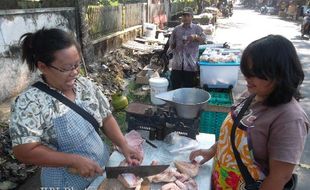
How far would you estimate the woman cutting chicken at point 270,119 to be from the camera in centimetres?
140

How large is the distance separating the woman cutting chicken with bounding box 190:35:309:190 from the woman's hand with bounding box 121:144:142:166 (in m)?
0.71

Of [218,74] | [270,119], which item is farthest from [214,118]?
[270,119]

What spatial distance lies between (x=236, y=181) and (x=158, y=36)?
10745mm

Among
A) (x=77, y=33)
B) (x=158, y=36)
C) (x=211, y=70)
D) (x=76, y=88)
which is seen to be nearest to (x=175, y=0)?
(x=158, y=36)

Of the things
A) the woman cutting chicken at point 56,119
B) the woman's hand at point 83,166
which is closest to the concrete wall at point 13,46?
the woman cutting chicken at point 56,119

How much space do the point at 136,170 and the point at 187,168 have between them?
1.26 ft

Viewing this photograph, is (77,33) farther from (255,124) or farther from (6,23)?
(255,124)

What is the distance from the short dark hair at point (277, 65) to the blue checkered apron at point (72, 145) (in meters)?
1.08

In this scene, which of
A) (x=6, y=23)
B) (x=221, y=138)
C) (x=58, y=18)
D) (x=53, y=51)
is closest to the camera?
(x=53, y=51)

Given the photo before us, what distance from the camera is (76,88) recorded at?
1.86 metres

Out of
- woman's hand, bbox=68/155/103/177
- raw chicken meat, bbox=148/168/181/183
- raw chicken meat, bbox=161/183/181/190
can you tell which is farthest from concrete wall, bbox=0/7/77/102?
raw chicken meat, bbox=161/183/181/190

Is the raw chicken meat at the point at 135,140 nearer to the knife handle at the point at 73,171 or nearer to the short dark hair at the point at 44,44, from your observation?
the knife handle at the point at 73,171

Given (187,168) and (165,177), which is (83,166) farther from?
(187,168)

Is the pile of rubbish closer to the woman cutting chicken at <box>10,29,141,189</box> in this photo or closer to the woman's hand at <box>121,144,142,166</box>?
the woman's hand at <box>121,144,142,166</box>
